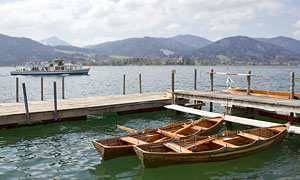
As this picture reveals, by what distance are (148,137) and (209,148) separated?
278 centimetres

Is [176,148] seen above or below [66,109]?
below

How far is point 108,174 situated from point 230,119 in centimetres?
882

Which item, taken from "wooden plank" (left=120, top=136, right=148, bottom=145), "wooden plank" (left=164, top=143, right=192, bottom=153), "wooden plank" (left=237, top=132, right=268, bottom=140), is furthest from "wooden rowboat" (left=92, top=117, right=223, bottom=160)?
"wooden plank" (left=237, top=132, right=268, bottom=140)

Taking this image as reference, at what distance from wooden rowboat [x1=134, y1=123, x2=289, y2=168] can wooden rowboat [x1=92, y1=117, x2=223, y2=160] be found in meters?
0.69

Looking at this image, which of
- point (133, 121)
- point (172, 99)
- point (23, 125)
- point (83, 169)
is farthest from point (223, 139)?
point (23, 125)

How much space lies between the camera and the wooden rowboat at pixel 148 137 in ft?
36.3

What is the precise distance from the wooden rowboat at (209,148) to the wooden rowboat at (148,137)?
689 mm

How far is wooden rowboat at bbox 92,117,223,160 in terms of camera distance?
1106 cm

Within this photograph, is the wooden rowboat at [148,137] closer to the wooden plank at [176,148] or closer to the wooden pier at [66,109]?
the wooden plank at [176,148]

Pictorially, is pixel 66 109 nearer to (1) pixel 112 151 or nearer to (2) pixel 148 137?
(2) pixel 148 137

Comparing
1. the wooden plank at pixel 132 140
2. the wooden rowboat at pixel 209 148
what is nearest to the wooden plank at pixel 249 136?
the wooden rowboat at pixel 209 148

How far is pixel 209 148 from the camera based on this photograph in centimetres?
1172

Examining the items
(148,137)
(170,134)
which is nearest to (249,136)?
(170,134)

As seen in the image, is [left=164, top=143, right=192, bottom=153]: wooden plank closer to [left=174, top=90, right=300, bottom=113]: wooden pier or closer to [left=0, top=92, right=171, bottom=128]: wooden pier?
[left=174, top=90, right=300, bottom=113]: wooden pier
